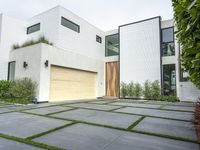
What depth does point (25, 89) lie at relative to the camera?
Answer: 8.52 m

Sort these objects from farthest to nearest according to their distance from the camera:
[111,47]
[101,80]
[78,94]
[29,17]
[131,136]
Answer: [111,47]
[101,80]
[29,17]
[78,94]
[131,136]

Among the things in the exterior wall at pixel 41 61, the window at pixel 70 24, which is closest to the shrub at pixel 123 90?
the exterior wall at pixel 41 61

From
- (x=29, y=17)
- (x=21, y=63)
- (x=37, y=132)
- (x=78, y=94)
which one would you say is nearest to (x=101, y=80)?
(x=78, y=94)

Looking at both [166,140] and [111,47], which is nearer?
[166,140]

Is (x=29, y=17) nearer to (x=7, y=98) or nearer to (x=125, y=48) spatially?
(x=7, y=98)

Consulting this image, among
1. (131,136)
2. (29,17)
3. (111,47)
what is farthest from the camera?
(111,47)

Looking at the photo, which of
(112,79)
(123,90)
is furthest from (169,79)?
(112,79)

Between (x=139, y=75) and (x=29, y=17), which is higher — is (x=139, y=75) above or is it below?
below

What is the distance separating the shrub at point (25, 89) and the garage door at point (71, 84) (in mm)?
1145

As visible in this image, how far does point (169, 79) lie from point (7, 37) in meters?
12.7

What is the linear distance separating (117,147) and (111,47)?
13253mm

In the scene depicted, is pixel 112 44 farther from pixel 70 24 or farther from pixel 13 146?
pixel 13 146

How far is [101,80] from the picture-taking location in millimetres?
13969

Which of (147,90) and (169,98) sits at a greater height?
(147,90)
